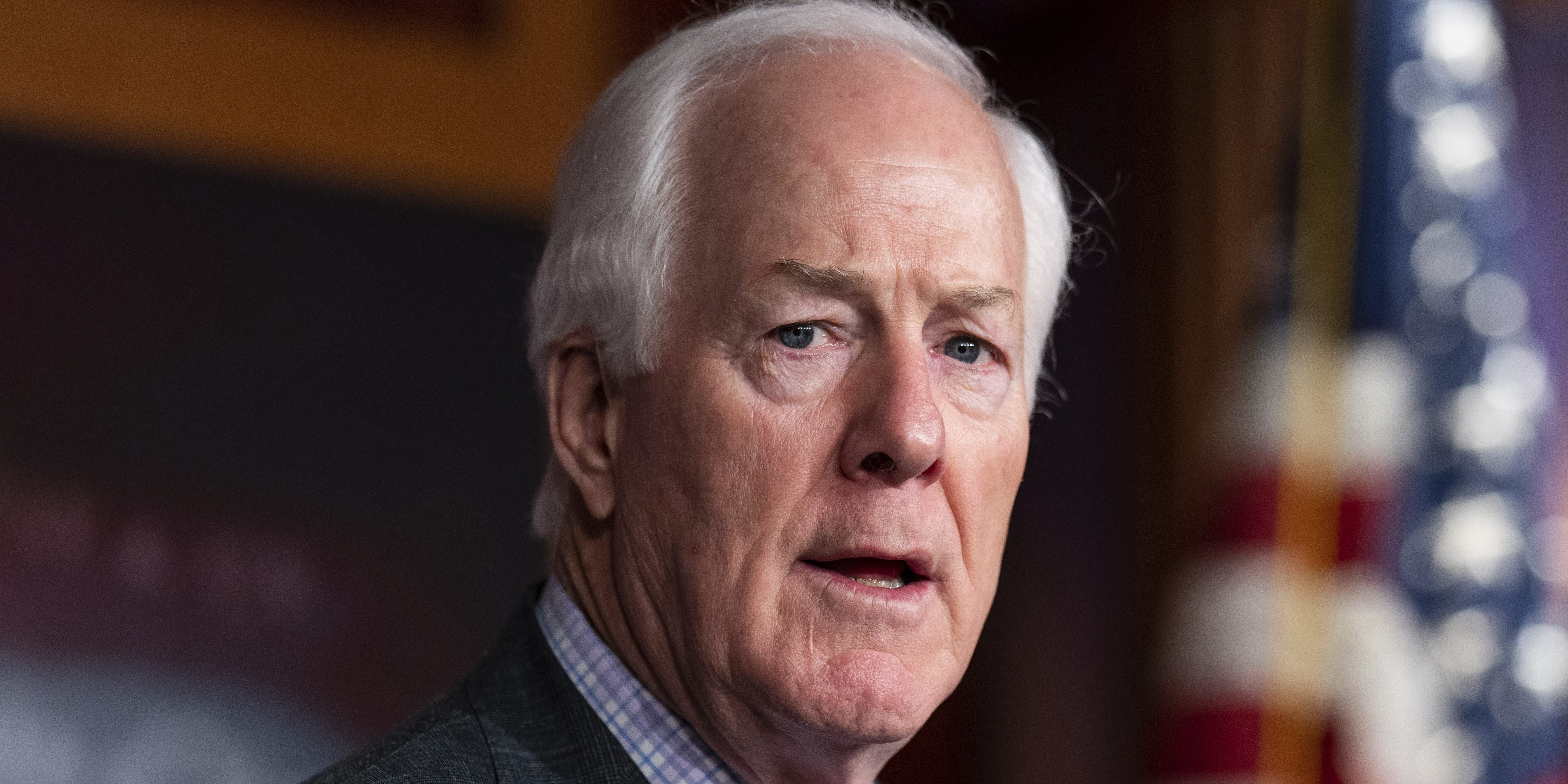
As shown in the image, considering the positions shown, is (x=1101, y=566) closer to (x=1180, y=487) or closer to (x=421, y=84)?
(x=1180, y=487)

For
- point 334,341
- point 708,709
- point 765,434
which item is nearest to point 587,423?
point 765,434

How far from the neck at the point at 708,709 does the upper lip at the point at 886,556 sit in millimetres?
150

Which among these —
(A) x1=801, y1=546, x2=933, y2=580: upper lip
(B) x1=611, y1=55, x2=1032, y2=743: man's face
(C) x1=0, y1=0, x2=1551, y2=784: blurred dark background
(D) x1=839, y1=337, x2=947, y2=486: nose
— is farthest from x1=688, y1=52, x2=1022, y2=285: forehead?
(C) x1=0, y1=0, x2=1551, y2=784: blurred dark background

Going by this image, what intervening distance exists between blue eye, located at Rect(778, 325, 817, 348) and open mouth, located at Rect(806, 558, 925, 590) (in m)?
0.21

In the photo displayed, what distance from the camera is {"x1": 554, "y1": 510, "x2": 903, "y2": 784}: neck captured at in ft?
4.30

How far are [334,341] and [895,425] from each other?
98.5 inches

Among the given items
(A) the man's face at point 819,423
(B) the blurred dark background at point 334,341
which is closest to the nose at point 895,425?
(A) the man's face at point 819,423

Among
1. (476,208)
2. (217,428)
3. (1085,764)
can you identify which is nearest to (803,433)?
(217,428)

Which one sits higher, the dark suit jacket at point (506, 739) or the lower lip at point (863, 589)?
the lower lip at point (863, 589)

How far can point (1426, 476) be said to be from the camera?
3.21 metres

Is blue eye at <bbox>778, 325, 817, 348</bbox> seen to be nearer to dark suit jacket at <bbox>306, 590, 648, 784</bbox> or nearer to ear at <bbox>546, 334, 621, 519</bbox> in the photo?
ear at <bbox>546, 334, 621, 519</bbox>

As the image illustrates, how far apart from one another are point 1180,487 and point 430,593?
7.42 ft

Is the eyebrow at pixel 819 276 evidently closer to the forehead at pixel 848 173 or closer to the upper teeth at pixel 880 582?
the forehead at pixel 848 173

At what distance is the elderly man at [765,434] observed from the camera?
1295 mm
